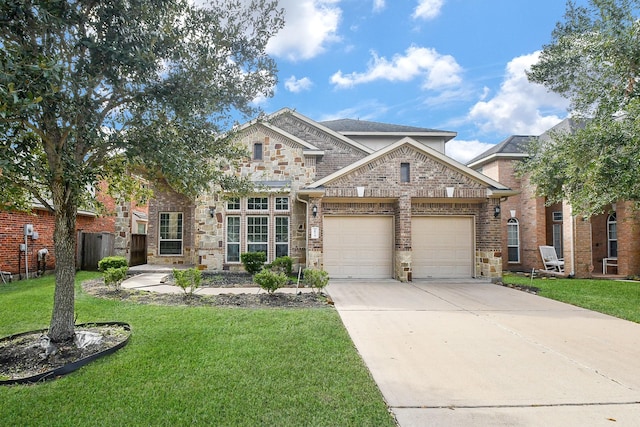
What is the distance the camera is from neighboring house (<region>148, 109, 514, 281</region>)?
11586 millimetres

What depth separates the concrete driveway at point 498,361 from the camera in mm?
3266

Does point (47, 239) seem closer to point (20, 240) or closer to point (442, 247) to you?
point (20, 240)

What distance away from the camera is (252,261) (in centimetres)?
1165

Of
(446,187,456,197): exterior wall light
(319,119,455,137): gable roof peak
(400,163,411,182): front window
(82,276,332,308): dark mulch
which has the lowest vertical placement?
(82,276,332,308): dark mulch

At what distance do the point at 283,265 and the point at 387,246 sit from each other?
146 inches

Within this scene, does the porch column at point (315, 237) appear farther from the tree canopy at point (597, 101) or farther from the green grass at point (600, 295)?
the tree canopy at point (597, 101)

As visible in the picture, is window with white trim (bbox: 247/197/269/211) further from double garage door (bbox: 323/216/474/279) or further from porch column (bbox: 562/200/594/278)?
porch column (bbox: 562/200/594/278)

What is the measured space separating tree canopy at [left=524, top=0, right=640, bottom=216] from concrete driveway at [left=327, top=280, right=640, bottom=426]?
3306mm

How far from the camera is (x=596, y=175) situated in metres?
8.14

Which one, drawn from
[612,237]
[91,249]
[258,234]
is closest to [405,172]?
[258,234]

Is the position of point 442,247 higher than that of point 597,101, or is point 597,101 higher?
point 597,101

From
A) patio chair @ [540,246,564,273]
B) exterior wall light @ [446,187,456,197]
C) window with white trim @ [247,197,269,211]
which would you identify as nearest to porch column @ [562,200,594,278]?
patio chair @ [540,246,564,273]

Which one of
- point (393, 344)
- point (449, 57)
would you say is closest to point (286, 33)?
point (393, 344)

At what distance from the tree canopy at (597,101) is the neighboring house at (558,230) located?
225 centimetres
